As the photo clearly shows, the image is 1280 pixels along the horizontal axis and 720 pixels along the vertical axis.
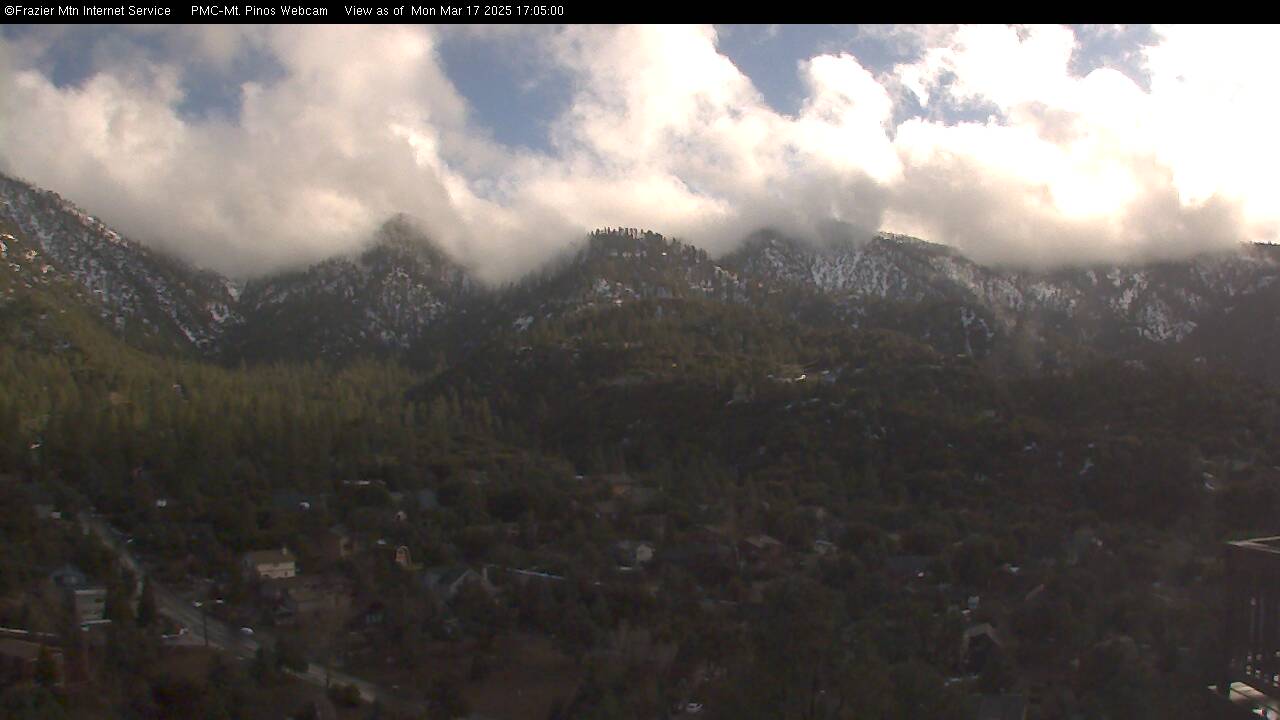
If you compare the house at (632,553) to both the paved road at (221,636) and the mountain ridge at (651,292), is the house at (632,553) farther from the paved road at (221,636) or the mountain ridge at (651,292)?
the mountain ridge at (651,292)

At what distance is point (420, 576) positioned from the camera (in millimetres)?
29594

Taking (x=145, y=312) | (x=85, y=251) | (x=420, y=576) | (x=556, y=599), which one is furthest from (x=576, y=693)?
(x=85, y=251)

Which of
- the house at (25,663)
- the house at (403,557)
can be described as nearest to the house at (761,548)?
the house at (403,557)

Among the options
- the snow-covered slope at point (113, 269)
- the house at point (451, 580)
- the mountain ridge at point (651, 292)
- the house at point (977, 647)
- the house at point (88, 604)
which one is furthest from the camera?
the snow-covered slope at point (113, 269)

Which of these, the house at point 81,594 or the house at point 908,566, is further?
the house at point 908,566

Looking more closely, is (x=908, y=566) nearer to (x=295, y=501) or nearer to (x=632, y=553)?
(x=632, y=553)

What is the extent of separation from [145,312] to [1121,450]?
105872 mm

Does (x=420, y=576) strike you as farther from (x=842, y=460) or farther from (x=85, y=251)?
(x=85, y=251)

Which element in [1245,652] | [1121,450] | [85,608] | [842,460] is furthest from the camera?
[842,460]

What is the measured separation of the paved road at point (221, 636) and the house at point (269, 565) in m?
2.25

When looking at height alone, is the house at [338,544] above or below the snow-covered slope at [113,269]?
below

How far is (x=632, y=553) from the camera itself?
32.8 meters

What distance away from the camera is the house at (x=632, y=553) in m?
31.9

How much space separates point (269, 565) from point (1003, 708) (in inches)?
869
